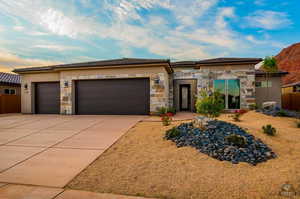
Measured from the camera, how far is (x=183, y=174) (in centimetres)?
A: 288

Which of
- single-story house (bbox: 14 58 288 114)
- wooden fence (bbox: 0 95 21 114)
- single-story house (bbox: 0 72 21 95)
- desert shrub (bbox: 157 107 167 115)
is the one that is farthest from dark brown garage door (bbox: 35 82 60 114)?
desert shrub (bbox: 157 107 167 115)

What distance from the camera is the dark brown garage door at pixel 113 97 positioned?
10156 mm

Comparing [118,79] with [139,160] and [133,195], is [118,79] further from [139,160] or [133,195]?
[133,195]

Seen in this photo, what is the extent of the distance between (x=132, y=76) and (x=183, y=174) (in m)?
A: 8.07

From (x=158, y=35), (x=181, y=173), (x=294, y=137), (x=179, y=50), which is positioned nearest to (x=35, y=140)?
(x=181, y=173)

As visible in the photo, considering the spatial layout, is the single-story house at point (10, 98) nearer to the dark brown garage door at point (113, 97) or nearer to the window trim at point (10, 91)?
the window trim at point (10, 91)

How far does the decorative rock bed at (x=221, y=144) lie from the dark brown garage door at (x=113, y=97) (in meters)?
5.40

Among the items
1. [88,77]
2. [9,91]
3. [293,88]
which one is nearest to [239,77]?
[88,77]

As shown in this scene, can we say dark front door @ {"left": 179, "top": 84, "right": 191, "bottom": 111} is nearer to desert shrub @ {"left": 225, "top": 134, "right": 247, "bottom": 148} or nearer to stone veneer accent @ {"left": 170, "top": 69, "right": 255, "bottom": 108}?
stone veneer accent @ {"left": 170, "top": 69, "right": 255, "bottom": 108}

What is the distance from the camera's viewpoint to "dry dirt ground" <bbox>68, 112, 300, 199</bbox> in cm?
239

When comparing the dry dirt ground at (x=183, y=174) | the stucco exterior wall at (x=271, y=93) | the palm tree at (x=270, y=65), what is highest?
the palm tree at (x=270, y=65)

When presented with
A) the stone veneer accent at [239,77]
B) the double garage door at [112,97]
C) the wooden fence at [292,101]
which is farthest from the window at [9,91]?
the wooden fence at [292,101]

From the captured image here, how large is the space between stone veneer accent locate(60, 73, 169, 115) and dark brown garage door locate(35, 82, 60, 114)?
106cm

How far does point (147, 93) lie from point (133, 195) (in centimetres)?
794
